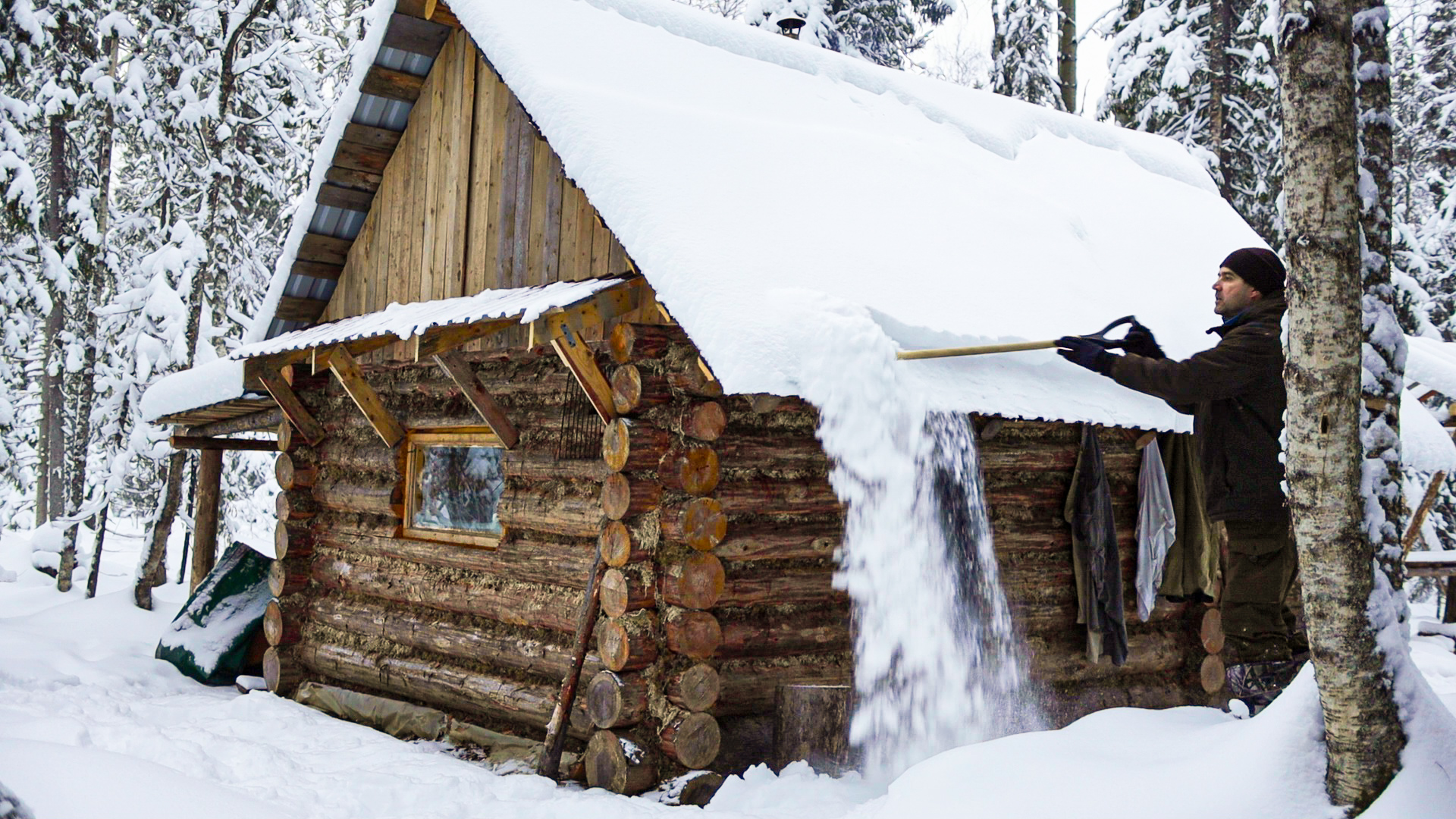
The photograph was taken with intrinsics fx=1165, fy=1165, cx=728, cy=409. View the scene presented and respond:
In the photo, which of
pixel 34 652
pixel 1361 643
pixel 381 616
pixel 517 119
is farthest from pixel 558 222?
pixel 34 652

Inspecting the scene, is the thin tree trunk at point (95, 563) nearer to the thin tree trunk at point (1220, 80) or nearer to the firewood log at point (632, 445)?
the firewood log at point (632, 445)

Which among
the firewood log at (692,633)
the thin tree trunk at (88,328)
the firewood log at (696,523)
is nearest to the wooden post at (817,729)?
the firewood log at (692,633)

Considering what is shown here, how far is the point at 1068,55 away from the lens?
20328 millimetres

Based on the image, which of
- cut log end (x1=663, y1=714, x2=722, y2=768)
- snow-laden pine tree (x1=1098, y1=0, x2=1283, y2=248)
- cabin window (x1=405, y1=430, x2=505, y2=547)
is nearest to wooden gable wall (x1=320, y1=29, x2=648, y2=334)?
cabin window (x1=405, y1=430, x2=505, y2=547)

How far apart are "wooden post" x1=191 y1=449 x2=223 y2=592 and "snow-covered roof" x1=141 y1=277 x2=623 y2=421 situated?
2.16 m

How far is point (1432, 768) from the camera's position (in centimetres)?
360

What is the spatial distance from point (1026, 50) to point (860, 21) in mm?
3101

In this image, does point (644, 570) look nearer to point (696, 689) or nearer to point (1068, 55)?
point (696, 689)

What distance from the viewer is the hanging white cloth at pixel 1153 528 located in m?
7.79

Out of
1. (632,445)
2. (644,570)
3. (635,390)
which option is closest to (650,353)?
(635,390)

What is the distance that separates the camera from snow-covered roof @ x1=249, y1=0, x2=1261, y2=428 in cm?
602

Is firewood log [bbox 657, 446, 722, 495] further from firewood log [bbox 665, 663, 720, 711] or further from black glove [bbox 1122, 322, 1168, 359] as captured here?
black glove [bbox 1122, 322, 1168, 359]

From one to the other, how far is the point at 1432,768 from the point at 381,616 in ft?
23.5

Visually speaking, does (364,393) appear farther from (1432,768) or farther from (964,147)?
(1432,768)
